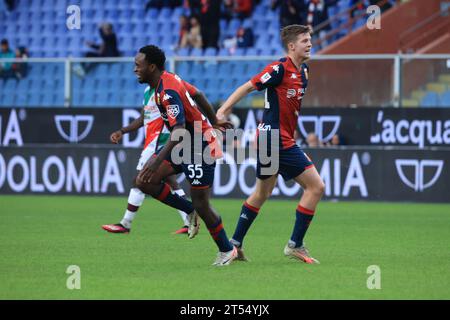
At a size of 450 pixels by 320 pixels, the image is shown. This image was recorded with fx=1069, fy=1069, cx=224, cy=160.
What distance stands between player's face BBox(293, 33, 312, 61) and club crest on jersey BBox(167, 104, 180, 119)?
5.07 feet

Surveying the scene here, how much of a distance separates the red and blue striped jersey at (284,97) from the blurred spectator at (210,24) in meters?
13.6

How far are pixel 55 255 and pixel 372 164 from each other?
10.0 metres

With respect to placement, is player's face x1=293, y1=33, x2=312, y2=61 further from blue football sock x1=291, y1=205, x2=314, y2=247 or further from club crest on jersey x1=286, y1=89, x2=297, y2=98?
blue football sock x1=291, y1=205, x2=314, y2=247

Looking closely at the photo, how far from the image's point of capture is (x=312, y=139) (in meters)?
20.5

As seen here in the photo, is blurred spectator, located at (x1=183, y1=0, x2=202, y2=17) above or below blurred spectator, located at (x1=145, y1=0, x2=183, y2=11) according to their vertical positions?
below

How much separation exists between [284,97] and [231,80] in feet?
34.1

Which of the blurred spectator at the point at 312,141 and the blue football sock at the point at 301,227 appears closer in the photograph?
the blue football sock at the point at 301,227

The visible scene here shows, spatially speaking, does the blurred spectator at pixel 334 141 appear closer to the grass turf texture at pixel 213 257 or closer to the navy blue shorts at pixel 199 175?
the grass turf texture at pixel 213 257

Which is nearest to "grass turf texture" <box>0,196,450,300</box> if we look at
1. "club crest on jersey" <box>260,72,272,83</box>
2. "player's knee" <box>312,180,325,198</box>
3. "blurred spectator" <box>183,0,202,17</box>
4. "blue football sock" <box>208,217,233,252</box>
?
"blue football sock" <box>208,217,233,252</box>

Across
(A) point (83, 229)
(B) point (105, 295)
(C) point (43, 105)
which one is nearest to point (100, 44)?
(C) point (43, 105)

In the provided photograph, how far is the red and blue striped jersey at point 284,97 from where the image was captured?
10688 mm

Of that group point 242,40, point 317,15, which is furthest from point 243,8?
point 317,15

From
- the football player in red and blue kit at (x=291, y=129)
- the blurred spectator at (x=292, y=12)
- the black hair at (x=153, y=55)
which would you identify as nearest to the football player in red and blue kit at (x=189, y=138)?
the black hair at (x=153, y=55)

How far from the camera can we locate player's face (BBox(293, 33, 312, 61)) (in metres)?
10.7
